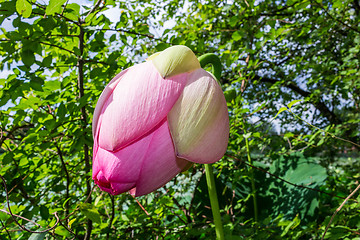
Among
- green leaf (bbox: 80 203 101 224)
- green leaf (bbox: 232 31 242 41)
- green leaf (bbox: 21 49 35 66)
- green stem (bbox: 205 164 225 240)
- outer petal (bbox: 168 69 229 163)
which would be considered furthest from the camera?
green leaf (bbox: 232 31 242 41)

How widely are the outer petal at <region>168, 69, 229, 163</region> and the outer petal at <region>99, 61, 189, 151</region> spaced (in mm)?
13

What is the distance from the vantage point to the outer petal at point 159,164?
320 millimetres

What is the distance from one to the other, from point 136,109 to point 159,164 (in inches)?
2.5

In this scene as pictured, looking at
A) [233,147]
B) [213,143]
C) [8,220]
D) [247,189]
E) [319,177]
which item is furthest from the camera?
[247,189]

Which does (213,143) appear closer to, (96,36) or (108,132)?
(108,132)

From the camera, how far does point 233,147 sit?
1.31 m

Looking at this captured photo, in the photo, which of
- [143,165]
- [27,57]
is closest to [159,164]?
[143,165]

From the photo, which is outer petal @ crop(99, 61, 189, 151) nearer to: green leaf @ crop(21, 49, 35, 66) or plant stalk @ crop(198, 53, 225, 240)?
plant stalk @ crop(198, 53, 225, 240)

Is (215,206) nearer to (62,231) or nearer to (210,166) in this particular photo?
(210,166)

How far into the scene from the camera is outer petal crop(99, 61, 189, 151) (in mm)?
314

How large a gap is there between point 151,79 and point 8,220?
49cm

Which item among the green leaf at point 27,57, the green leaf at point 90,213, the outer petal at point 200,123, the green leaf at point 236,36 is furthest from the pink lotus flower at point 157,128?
the green leaf at point 236,36

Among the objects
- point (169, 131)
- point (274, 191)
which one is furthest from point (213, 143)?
point (274, 191)

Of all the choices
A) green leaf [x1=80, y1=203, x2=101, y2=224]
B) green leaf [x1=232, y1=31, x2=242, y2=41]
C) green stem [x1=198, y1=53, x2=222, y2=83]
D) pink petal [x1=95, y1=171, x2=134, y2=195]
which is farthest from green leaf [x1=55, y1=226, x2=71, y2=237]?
green leaf [x1=232, y1=31, x2=242, y2=41]
